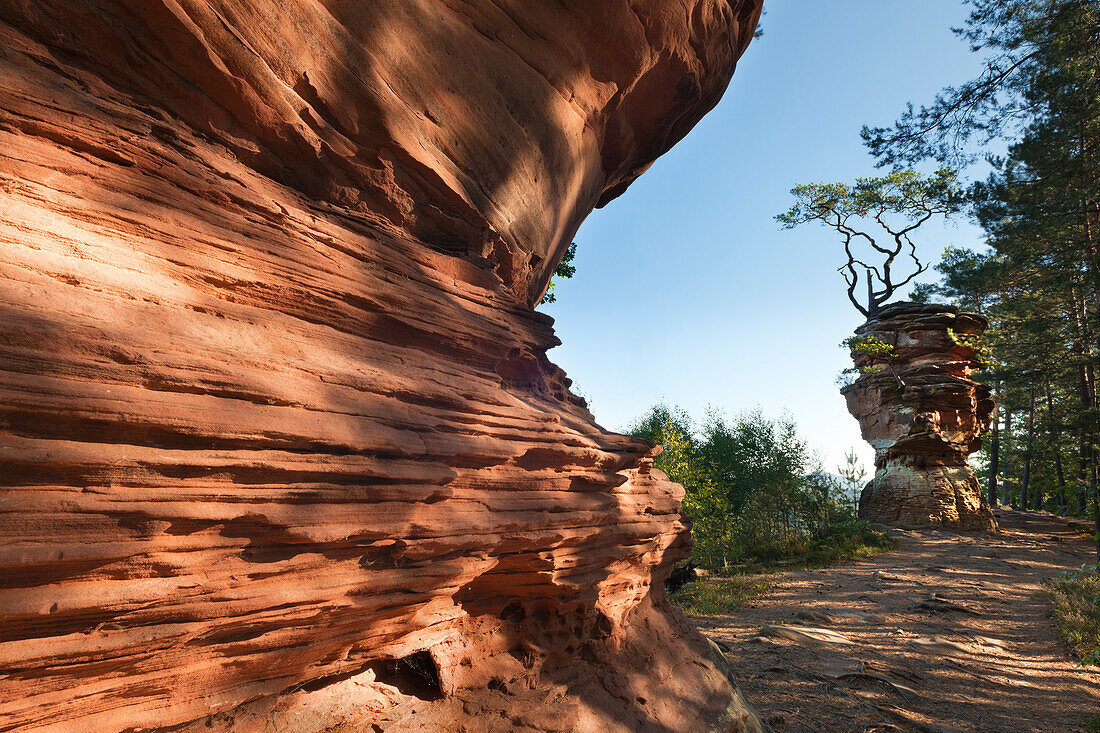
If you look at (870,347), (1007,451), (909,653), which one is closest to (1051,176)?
(870,347)

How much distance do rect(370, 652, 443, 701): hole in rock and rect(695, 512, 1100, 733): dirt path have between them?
13.7ft

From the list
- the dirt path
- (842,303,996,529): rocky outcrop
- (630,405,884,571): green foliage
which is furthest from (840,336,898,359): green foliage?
the dirt path

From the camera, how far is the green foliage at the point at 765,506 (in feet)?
49.9

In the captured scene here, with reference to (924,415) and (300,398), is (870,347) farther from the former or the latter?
(300,398)

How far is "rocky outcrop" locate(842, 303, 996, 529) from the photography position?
1903 cm

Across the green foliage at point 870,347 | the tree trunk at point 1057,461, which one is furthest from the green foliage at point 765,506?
the tree trunk at point 1057,461

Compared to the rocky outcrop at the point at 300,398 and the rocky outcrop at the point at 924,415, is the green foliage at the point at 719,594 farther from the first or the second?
the rocky outcrop at the point at 924,415

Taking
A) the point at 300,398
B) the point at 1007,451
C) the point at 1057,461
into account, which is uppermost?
the point at 1007,451

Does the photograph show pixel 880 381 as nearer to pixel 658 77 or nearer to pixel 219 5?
pixel 658 77

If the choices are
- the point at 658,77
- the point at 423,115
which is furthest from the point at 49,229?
the point at 658,77

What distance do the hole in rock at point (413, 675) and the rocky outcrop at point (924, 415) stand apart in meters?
21.1

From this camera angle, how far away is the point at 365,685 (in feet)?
10.1

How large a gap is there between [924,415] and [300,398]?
23.1m

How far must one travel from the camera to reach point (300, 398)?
2.46 meters
